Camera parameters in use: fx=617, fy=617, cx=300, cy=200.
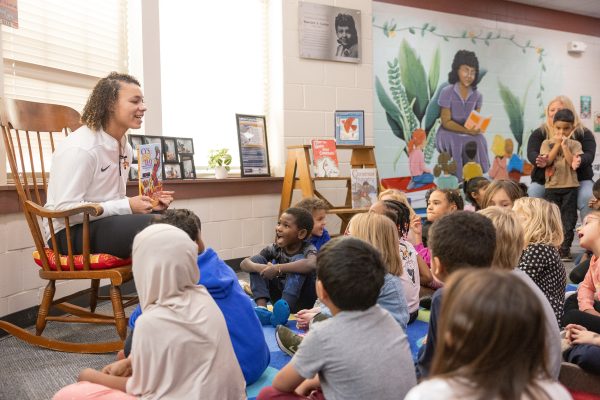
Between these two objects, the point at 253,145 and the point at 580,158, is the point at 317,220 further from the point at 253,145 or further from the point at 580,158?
the point at 580,158

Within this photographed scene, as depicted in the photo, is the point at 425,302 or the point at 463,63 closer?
the point at 425,302

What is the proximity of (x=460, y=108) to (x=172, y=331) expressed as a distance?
537 cm

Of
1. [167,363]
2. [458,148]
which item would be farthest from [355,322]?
[458,148]

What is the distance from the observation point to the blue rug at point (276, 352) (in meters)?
2.16

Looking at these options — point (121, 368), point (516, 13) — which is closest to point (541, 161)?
point (516, 13)

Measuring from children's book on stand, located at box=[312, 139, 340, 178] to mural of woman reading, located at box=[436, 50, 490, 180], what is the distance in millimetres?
1948

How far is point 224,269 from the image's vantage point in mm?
2020

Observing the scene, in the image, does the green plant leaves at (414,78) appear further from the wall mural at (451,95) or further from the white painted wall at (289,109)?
the white painted wall at (289,109)

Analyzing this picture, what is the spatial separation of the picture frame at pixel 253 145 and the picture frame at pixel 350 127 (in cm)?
58

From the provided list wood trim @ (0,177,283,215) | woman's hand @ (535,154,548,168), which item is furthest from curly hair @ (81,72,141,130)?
woman's hand @ (535,154,548,168)

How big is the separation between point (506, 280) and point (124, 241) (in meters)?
1.95

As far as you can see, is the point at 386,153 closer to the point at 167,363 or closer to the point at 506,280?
the point at 167,363

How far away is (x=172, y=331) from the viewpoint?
156 cm

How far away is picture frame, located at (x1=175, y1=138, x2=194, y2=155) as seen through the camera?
438 cm
